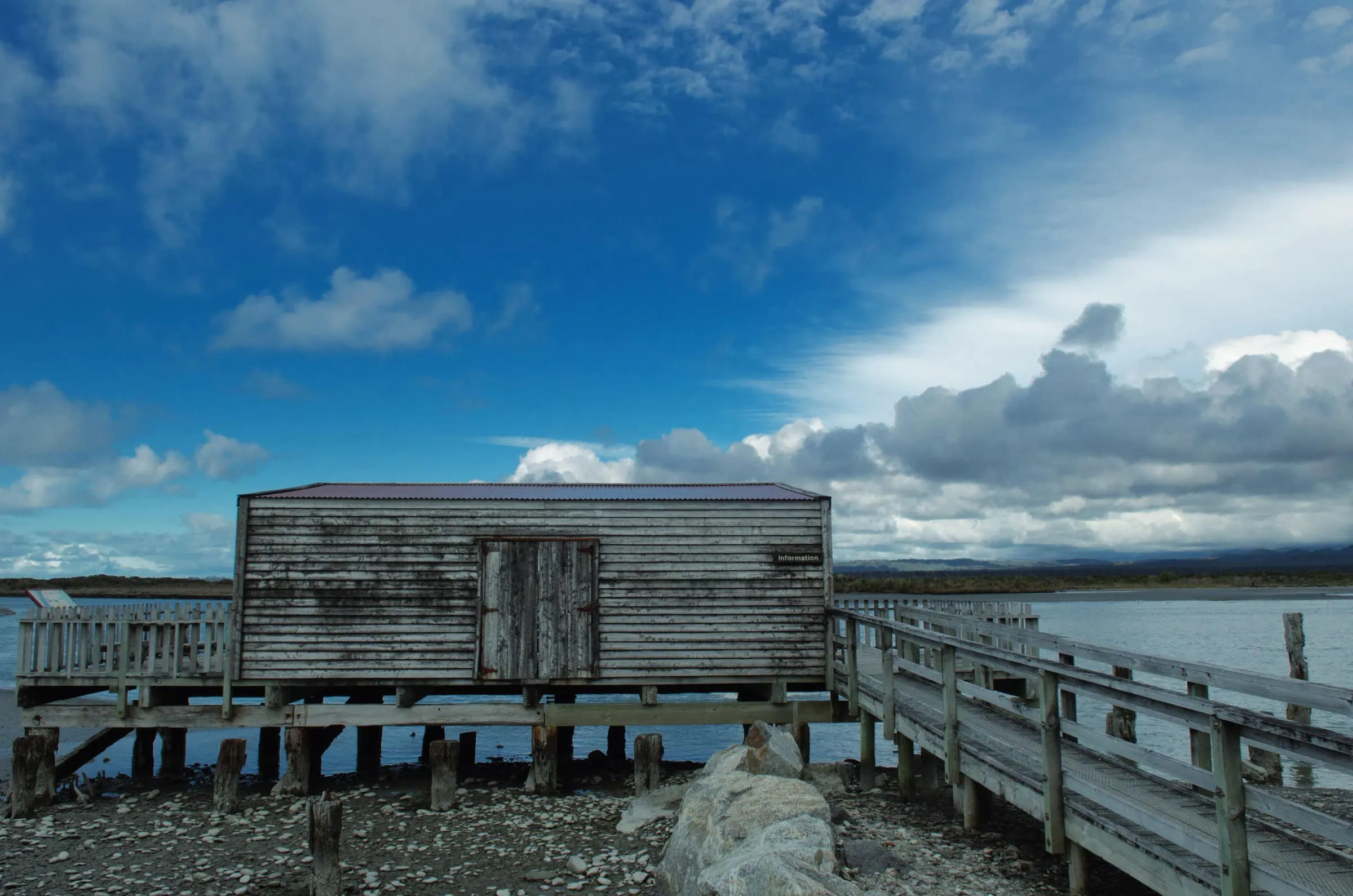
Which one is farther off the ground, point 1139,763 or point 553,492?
point 553,492

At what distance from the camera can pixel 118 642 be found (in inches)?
572

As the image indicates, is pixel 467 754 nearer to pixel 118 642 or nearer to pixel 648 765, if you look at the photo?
pixel 648 765

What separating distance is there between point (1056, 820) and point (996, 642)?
29.8 feet

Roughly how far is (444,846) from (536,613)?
3.67 meters

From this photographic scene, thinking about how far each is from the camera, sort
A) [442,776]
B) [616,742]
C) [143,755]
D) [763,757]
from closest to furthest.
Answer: [763,757] < [442,776] < [143,755] < [616,742]

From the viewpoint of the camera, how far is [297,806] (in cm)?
1383

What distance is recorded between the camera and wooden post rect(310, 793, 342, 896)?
966cm

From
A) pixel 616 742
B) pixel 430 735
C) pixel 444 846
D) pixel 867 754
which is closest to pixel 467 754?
pixel 430 735

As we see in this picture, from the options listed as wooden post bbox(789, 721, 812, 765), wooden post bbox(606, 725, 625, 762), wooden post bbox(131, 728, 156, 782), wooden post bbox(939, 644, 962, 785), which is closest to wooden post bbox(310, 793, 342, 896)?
wooden post bbox(939, 644, 962, 785)

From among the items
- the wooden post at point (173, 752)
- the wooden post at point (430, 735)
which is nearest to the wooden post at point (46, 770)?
the wooden post at point (173, 752)

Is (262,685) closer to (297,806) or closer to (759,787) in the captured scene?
(297,806)

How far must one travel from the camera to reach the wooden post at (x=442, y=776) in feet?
44.1

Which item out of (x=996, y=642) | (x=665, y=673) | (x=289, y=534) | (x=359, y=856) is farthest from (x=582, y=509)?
(x=996, y=642)

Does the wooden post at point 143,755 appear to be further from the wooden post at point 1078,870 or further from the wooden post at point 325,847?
the wooden post at point 1078,870
